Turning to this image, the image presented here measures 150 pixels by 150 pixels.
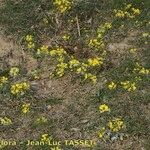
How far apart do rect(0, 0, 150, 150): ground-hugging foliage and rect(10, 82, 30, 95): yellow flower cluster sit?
0.9 inches

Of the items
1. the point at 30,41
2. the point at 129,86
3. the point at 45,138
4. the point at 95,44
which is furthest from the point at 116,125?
the point at 30,41

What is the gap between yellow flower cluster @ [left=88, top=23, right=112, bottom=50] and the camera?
1290 cm

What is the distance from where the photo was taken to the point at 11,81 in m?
12.4

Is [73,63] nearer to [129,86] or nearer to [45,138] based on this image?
[129,86]

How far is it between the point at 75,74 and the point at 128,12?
245 centimetres

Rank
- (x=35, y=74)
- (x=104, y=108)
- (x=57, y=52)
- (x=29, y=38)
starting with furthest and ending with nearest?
(x=29, y=38) < (x=57, y=52) < (x=35, y=74) < (x=104, y=108)

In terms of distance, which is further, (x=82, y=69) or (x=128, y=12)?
(x=128, y=12)

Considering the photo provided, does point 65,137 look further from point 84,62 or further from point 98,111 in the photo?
point 84,62

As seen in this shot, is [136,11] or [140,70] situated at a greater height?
[136,11]

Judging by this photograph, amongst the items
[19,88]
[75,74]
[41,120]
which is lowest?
[41,120]

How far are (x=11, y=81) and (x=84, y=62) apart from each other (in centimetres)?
171

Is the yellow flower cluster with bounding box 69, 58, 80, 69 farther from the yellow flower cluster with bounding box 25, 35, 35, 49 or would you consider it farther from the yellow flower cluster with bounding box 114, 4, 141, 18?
the yellow flower cluster with bounding box 114, 4, 141, 18

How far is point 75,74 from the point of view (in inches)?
485

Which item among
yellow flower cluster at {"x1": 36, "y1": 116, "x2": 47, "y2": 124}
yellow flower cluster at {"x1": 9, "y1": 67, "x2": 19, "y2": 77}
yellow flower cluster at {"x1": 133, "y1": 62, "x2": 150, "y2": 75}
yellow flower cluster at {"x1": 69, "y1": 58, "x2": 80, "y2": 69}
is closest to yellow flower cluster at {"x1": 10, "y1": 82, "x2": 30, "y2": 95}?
yellow flower cluster at {"x1": 9, "y1": 67, "x2": 19, "y2": 77}
